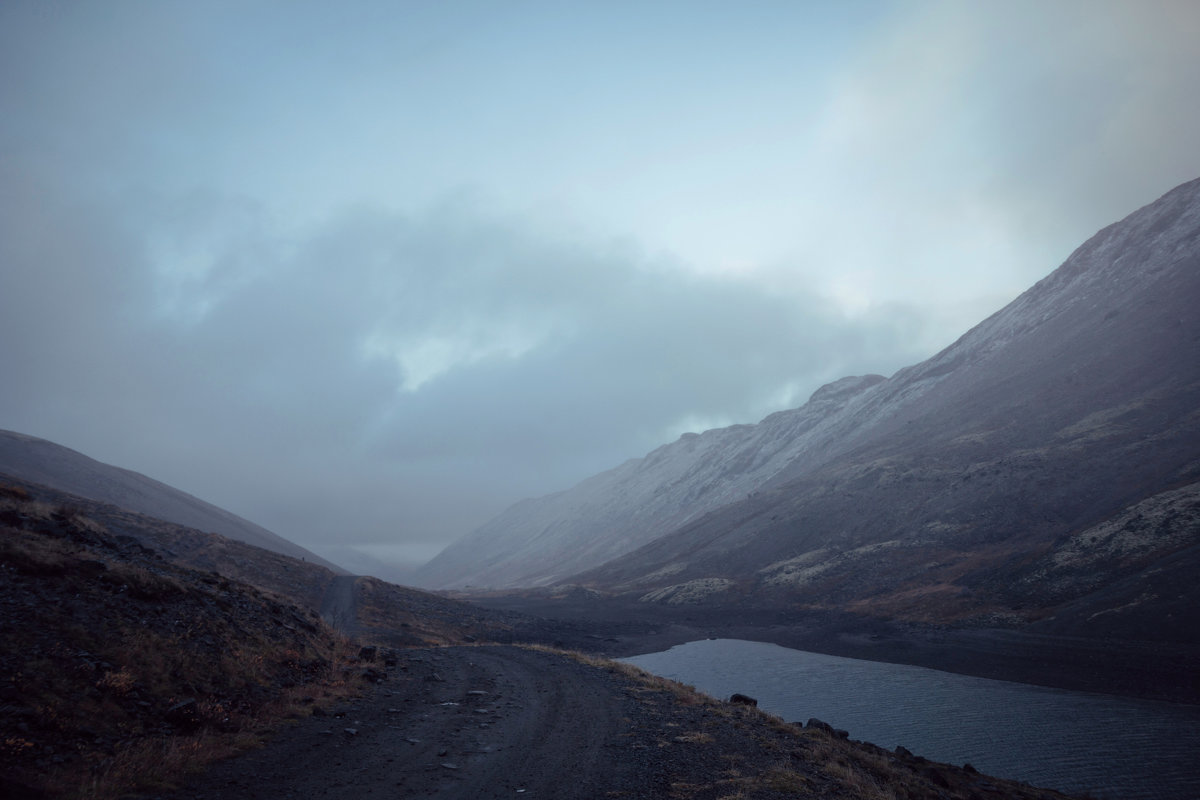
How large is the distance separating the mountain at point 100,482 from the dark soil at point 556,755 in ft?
327

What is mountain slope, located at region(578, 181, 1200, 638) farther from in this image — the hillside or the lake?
the hillside

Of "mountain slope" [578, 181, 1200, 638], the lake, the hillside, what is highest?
"mountain slope" [578, 181, 1200, 638]

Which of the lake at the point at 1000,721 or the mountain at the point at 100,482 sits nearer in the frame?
the lake at the point at 1000,721

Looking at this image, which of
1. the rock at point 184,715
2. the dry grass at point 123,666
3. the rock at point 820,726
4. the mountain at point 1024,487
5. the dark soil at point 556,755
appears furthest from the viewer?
the mountain at point 1024,487

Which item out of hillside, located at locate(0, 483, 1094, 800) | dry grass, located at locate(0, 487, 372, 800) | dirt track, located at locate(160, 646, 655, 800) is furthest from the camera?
dirt track, located at locate(160, 646, 655, 800)

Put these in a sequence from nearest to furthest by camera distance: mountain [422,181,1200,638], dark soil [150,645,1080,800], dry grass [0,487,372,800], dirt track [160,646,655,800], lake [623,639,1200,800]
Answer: dry grass [0,487,372,800]
dirt track [160,646,655,800]
dark soil [150,645,1080,800]
lake [623,639,1200,800]
mountain [422,181,1200,638]

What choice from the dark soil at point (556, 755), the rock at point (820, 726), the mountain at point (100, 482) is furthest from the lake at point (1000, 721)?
the mountain at point (100, 482)

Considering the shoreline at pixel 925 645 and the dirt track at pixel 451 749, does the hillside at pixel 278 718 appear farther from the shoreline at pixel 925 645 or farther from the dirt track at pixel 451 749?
the shoreline at pixel 925 645

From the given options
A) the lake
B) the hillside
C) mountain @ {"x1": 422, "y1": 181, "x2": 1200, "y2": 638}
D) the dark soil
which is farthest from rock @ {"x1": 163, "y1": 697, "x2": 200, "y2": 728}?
mountain @ {"x1": 422, "y1": 181, "x2": 1200, "y2": 638}

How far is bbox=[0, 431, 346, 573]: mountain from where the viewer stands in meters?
101

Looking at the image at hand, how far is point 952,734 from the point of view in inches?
1018

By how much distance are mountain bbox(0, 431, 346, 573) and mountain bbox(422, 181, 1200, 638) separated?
304 ft

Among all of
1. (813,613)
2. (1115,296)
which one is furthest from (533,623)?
(1115,296)

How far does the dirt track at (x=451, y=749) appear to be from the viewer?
11758 millimetres
